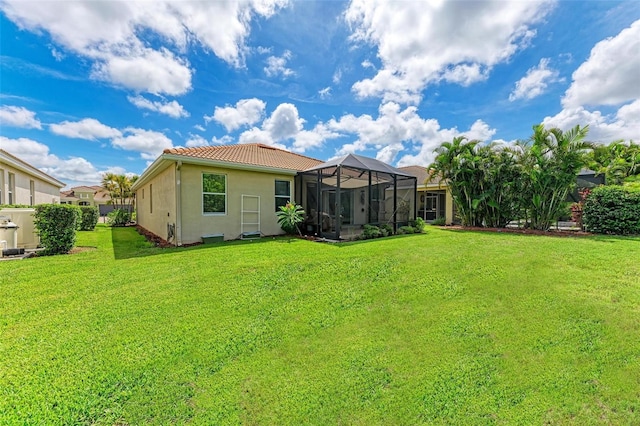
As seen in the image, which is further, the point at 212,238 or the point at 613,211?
the point at 613,211

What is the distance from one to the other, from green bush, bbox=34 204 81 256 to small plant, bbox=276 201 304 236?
6.69 meters

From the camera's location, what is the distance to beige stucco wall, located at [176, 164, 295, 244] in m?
9.62

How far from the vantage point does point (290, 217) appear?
1088 cm

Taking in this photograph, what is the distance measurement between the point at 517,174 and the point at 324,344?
1344 cm

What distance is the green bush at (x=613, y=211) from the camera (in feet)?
32.4

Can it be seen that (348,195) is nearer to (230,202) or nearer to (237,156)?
(237,156)

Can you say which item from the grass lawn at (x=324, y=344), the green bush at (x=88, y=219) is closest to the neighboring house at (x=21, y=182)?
the green bush at (x=88, y=219)

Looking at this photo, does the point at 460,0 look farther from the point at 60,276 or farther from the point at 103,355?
the point at 60,276

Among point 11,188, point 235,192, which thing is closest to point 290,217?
point 235,192

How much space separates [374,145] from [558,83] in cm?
1209

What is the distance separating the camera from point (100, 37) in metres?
8.98

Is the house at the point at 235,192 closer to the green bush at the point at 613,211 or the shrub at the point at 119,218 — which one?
the green bush at the point at 613,211

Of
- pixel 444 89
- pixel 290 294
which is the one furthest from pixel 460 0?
pixel 290 294

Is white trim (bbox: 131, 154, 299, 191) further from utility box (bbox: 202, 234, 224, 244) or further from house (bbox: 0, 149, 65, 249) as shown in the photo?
house (bbox: 0, 149, 65, 249)
